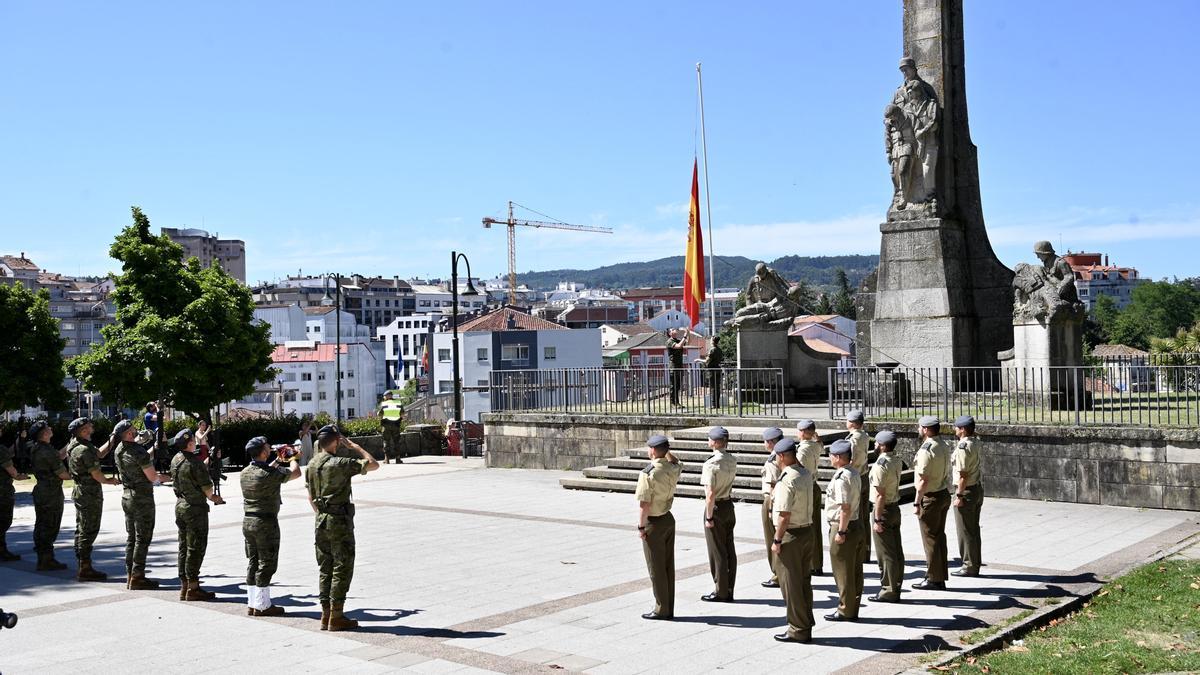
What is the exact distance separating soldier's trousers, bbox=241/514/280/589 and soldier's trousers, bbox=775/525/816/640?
14.3 feet

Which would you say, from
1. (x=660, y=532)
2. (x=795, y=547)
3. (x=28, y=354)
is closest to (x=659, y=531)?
(x=660, y=532)

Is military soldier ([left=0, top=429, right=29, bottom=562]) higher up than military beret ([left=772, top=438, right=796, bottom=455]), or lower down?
lower down

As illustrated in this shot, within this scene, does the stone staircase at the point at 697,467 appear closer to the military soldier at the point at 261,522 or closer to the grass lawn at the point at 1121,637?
the grass lawn at the point at 1121,637

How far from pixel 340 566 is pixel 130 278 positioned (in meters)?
21.0

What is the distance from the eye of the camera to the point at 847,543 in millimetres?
9352

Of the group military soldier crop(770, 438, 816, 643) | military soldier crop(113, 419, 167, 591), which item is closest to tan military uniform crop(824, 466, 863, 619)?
military soldier crop(770, 438, 816, 643)

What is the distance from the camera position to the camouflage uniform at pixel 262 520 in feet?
33.2

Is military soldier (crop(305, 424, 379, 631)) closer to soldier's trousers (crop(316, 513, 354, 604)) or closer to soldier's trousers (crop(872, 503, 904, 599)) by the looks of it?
soldier's trousers (crop(316, 513, 354, 604))

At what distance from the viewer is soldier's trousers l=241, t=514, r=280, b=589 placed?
10.1 meters

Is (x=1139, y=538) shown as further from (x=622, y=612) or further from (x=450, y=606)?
(x=450, y=606)

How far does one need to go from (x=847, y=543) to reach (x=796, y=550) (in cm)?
62

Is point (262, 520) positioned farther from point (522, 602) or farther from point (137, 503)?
point (137, 503)

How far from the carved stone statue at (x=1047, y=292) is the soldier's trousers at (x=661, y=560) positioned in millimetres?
11138

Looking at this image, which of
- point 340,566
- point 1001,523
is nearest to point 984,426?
point 1001,523
